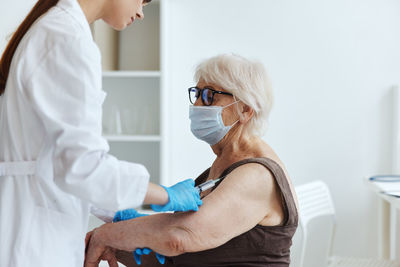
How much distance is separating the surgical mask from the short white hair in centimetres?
7

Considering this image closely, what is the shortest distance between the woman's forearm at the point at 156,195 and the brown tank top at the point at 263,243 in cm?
38

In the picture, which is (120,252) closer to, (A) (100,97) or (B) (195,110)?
(B) (195,110)

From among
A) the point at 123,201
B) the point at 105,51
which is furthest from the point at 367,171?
the point at 123,201

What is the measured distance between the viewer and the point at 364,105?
2.85 metres

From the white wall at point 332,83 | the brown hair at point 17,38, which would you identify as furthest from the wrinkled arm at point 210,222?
the white wall at point 332,83

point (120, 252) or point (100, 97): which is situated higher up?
point (100, 97)

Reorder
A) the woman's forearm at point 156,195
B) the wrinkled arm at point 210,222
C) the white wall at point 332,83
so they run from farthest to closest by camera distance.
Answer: the white wall at point 332,83, the wrinkled arm at point 210,222, the woman's forearm at point 156,195

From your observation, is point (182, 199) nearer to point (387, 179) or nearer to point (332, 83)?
point (387, 179)

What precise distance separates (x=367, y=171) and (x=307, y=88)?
1.99ft

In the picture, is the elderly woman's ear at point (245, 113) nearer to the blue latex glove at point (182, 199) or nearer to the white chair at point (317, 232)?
the blue latex glove at point (182, 199)

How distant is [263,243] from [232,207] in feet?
0.50

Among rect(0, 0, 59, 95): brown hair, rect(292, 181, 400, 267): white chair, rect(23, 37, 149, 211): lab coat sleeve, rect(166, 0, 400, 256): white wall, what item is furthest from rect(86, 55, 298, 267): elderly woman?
rect(166, 0, 400, 256): white wall

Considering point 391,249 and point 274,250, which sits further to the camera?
point 391,249

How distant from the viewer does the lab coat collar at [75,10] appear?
3.01ft
